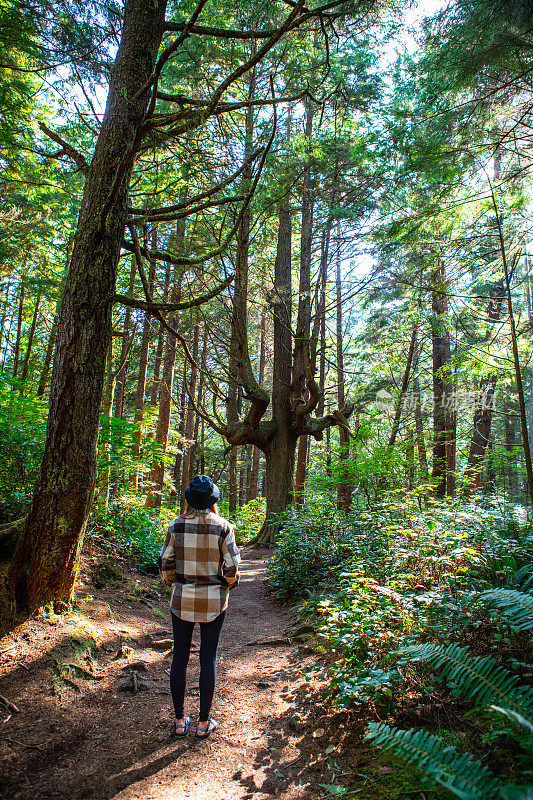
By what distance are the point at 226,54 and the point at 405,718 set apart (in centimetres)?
996

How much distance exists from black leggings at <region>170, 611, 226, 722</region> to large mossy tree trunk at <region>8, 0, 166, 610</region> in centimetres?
168

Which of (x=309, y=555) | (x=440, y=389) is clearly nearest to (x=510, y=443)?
(x=440, y=389)

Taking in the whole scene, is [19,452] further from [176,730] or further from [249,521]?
[249,521]

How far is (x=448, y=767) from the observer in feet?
5.69

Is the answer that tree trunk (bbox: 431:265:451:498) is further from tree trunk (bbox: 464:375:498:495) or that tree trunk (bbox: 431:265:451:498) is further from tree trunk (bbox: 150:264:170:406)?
tree trunk (bbox: 150:264:170:406)

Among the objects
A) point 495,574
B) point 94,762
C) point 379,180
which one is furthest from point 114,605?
point 379,180

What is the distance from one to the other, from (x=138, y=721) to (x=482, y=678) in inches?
108

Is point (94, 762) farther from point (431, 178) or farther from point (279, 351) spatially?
point (279, 351)

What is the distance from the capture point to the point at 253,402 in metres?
10.4

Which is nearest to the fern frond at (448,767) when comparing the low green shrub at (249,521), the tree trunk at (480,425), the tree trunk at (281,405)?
the tree trunk at (480,425)

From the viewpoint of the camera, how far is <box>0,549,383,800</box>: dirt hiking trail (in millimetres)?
2670

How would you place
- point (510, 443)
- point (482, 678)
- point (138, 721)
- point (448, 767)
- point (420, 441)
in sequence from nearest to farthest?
1. point (448, 767)
2. point (482, 678)
3. point (138, 721)
4. point (420, 441)
5. point (510, 443)

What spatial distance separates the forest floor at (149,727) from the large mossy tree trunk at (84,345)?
608 millimetres

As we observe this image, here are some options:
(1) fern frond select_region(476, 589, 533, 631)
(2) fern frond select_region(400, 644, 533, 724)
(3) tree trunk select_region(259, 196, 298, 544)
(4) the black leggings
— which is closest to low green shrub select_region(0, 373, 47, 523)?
(4) the black leggings
